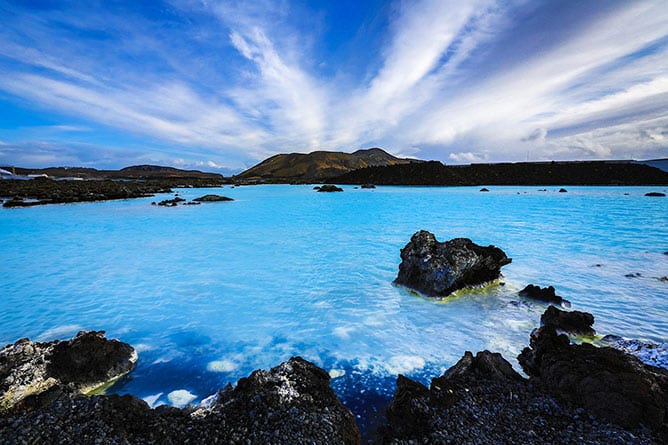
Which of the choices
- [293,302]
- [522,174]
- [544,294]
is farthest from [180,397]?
[522,174]

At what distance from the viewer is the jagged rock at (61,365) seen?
3191 millimetres

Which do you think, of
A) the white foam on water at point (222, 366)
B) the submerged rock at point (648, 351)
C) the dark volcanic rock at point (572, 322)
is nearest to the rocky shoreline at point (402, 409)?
the submerged rock at point (648, 351)

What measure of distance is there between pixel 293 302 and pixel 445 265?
3.71 meters

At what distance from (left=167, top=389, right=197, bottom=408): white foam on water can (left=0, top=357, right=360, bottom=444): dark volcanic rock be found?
85 centimetres

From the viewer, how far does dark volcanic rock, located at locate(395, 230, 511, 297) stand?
690 cm

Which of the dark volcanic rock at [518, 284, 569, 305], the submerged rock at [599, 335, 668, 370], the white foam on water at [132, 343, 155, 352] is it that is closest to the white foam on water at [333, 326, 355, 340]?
the white foam on water at [132, 343, 155, 352]

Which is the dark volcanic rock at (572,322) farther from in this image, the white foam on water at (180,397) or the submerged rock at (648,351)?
the white foam on water at (180,397)

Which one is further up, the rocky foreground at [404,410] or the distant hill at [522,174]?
the distant hill at [522,174]

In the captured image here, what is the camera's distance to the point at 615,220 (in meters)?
18.6

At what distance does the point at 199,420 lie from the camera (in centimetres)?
280

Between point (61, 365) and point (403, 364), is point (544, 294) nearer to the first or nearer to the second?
point (403, 364)

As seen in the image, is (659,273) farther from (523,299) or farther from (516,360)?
(516,360)

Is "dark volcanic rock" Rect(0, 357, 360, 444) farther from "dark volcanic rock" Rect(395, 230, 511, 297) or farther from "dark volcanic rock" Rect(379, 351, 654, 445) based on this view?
"dark volcanic rock" Rect(395, 230, 511, 297)

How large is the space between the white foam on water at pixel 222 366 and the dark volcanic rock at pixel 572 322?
540 cm
